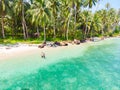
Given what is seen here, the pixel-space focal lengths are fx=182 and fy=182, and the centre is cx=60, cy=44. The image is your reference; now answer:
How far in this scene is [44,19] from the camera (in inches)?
1889

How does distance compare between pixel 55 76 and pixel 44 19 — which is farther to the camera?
pixel 44 19

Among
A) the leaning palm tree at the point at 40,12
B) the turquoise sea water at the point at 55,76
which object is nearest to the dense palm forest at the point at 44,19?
the leaning palm tree at the point at 40,12

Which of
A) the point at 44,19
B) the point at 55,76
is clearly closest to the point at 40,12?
the point at 44,19

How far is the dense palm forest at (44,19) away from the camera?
159 ft

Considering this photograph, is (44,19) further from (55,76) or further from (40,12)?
(55,76)

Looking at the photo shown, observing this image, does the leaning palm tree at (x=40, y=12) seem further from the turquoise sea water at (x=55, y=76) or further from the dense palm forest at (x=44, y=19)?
the turquoise sea water at (x=55, y=76)

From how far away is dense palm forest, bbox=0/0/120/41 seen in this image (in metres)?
48.6

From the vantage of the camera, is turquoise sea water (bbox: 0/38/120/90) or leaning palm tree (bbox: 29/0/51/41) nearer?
turquoise sea water (bbox: 0/38/120/90)

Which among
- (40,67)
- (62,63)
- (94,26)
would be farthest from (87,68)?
(94,26)

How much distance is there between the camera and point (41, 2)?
4778cm

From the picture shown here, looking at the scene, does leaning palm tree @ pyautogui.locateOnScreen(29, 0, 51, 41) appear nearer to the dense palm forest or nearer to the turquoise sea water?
the dense palm forest

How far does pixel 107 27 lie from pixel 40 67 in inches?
3353

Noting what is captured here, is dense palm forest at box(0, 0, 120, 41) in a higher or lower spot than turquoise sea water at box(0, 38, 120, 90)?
higher

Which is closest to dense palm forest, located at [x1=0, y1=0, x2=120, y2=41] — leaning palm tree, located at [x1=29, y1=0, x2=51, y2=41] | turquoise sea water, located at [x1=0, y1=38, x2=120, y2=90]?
leaning palm tree, located at [x1=29, y1=0, x2=51, y2=41]
